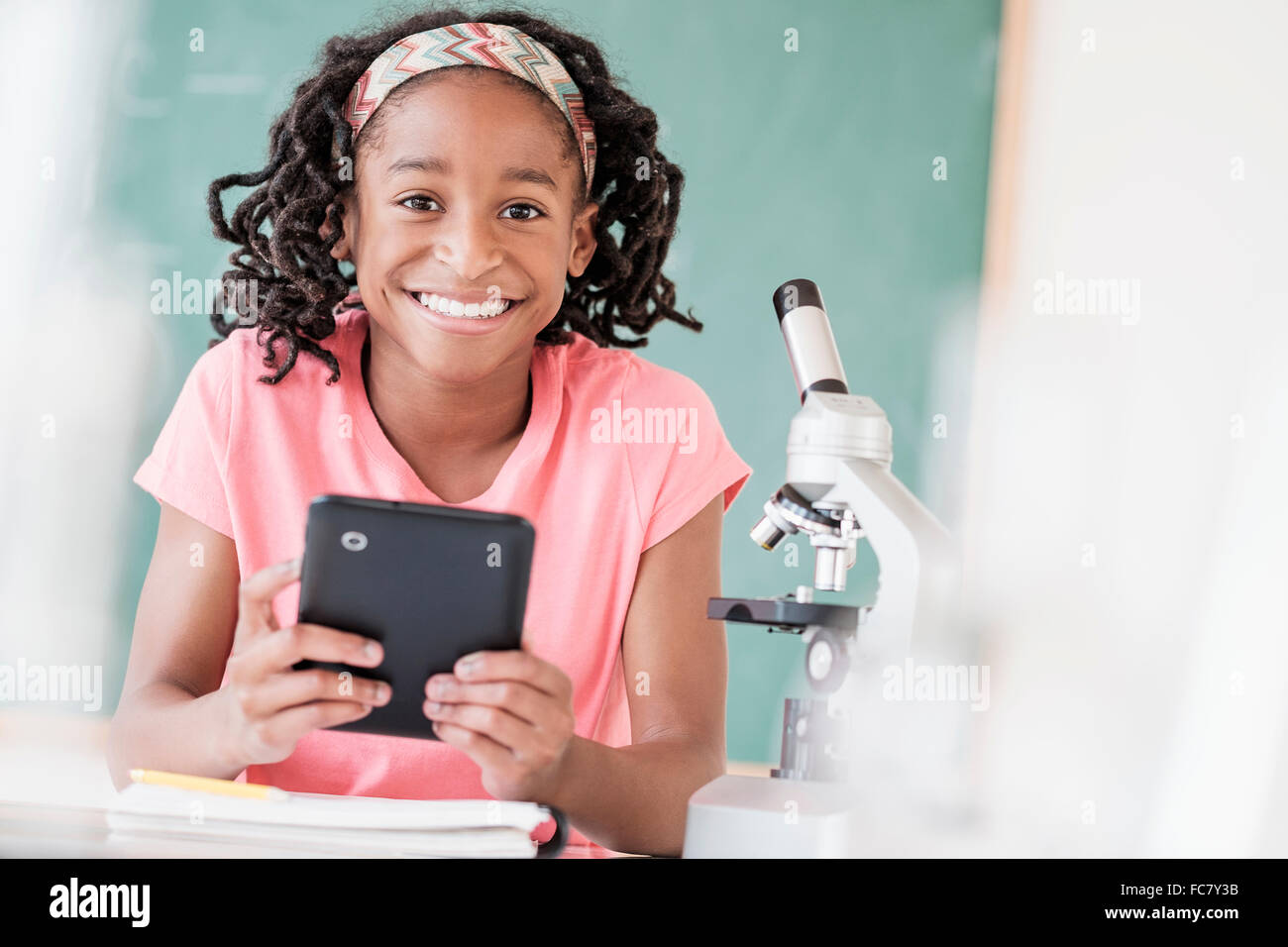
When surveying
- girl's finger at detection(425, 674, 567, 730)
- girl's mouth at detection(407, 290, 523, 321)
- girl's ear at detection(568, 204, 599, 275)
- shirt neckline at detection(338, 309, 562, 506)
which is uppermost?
girl's ear at detection(568, 204, 599, 275)

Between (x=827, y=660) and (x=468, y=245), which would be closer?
(x=827, y=660)

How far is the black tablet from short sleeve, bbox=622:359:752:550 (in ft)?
1.74

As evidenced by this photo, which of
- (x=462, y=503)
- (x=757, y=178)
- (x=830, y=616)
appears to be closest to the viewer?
(x=830, y=616)

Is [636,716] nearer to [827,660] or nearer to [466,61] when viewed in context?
[827,660]

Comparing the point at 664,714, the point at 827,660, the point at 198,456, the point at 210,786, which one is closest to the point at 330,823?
the point at 210,786

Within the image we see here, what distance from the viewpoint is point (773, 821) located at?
26.2 inches

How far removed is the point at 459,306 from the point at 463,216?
0.09 meters

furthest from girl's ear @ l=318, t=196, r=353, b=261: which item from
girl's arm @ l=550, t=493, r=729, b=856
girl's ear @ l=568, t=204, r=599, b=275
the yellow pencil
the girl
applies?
the yellow pencil

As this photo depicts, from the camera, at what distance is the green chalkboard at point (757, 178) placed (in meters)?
2.53

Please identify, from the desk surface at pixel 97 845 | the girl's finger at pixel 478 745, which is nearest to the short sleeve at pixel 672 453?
the girl's finger at pixel 478 745

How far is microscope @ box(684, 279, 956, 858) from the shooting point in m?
0.67

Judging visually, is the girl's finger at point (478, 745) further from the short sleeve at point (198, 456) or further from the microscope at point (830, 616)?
the short sleeve at point (198, 456)

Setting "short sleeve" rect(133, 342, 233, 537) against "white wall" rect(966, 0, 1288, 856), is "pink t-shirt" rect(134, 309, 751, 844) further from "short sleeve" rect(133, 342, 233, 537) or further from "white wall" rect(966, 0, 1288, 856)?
"white wall" rect(966, 0, 1288, 856)
